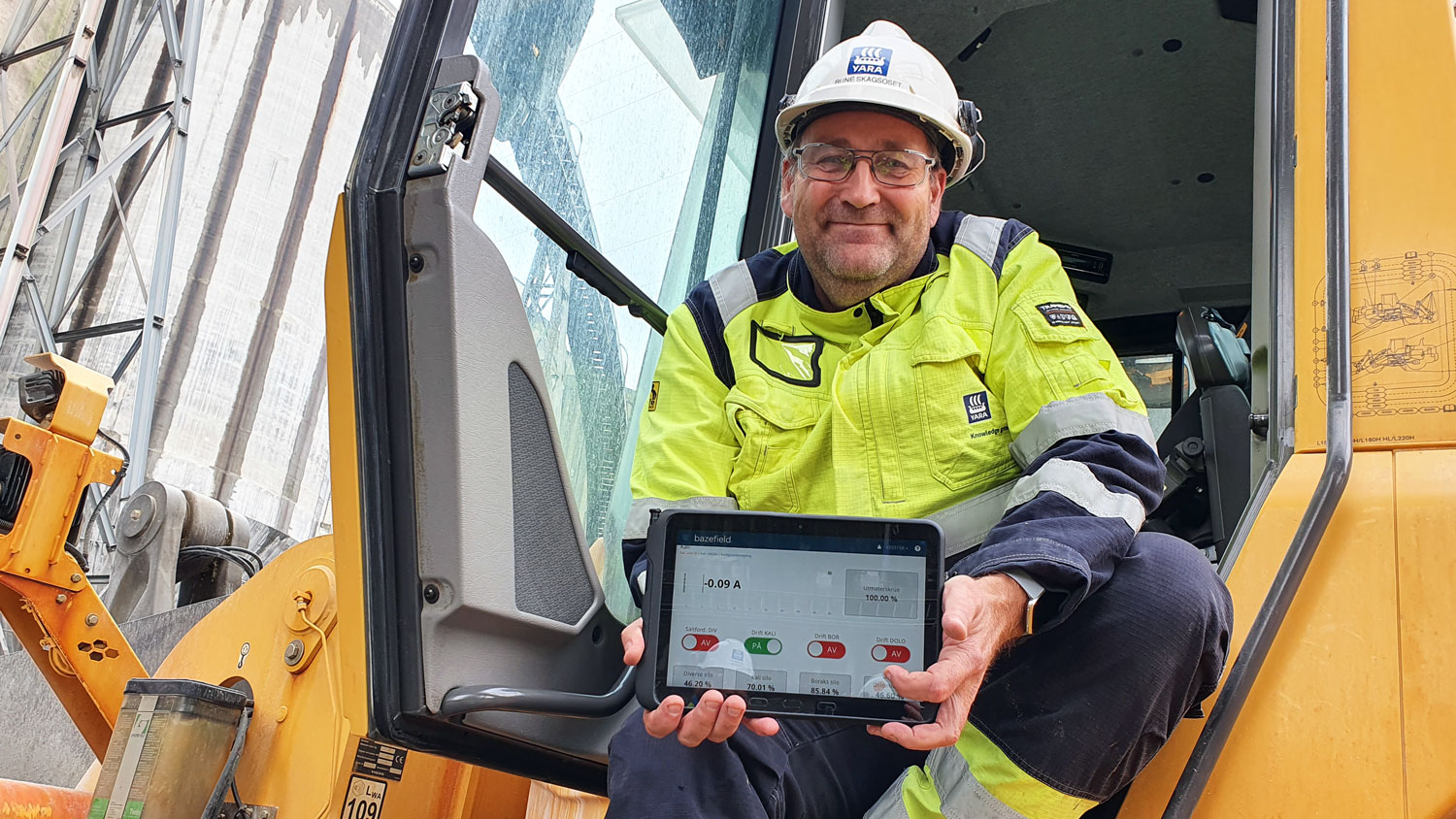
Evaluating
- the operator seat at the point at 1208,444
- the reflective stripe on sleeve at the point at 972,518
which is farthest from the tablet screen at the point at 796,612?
the operator seat at the point at 1208,444

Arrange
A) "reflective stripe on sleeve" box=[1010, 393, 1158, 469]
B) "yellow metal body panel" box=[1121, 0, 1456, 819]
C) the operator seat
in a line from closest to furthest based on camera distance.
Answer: "yellow metal body panel" box=[1121, 0, 1456, 819] < "reflective stripe on sleeve" box=[1010, 393, 1158, 469] < the operator seat

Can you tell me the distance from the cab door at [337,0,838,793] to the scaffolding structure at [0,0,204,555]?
5.71 metres

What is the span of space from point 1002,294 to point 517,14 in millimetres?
825

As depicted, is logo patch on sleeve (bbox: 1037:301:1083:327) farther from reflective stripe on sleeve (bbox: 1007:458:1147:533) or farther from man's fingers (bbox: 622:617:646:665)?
man's fingers (bbox: 622:617:646:665)

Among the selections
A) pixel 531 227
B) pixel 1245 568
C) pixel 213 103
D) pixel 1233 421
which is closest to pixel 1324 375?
pixel 1245 568

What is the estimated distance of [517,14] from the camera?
158 centimetres

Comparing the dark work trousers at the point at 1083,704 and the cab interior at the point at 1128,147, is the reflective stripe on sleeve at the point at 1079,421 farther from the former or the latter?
the cab interior at the point at 1128,147

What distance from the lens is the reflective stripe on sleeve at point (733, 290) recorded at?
1.78 metres

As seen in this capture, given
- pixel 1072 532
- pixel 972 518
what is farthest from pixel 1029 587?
pixel 972 518

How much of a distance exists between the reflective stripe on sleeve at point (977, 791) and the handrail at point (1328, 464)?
0.49 feet

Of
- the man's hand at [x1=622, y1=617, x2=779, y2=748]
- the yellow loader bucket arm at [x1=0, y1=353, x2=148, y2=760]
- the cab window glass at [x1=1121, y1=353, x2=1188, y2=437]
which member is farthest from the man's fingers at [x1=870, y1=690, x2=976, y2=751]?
the cab window glass at [x1=1121, y1=353, x2=1188, y2=437]

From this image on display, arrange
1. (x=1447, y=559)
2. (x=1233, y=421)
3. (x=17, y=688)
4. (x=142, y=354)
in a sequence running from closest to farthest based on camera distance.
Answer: (x=1447, y=559) < (x=1233, y=421) < (x=17, y=688) < (x=142, y=354)

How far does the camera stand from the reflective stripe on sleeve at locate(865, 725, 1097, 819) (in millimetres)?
1150

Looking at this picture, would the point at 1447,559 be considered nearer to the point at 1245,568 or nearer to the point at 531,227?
the point at 1245,568
